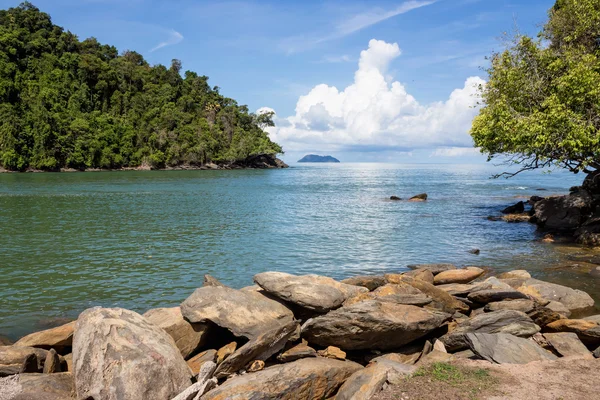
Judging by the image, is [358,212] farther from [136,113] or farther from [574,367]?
[136,113]

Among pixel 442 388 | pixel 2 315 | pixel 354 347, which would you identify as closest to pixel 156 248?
pixel 2 315

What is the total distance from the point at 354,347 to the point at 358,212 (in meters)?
33.0

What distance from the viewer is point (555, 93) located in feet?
73.6

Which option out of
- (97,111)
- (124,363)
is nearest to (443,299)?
(124,363)

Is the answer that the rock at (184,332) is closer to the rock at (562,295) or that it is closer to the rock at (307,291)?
the rock at (307,291)

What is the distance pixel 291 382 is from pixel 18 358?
20.0 feet

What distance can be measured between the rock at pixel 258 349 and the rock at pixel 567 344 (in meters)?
5.73

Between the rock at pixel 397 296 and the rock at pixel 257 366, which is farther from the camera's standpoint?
the rock at pixel 397 296

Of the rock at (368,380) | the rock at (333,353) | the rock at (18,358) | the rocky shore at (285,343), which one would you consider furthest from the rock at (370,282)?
the rock at (18,358)

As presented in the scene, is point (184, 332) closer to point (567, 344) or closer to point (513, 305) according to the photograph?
point (513, 305)

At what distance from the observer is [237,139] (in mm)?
164500

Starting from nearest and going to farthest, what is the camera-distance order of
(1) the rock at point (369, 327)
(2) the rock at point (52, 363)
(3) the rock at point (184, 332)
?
(2) the rock at point (52, 363) → (1) the rock at point (369, 327) → (3) the rock at point (184, 332)

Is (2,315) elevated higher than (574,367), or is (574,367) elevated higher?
(574,367)

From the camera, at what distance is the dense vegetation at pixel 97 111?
12212cm
